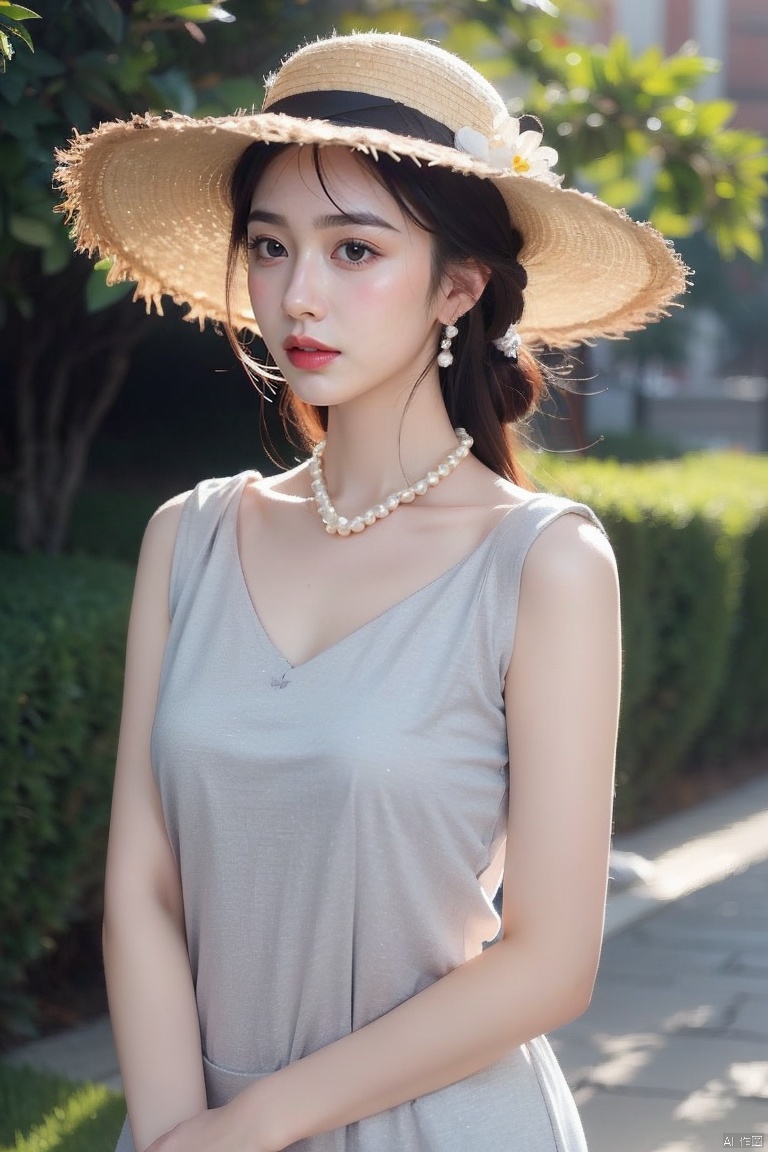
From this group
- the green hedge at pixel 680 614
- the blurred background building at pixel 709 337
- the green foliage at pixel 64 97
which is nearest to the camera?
the green foliage at pixel 64 97

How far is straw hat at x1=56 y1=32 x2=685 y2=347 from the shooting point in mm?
1915

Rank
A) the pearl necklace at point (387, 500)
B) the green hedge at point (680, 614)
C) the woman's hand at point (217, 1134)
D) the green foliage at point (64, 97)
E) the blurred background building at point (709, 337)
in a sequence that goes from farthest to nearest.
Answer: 1. the blurred background building at point (709, 337)
2. the green hedge at point (680, 614)
3. the green foliage at point (64, 97)
4. the pearl necklace at point (387, 500)
5. the woman's hand at point (217, 1134)

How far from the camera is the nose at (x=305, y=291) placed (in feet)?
6.05

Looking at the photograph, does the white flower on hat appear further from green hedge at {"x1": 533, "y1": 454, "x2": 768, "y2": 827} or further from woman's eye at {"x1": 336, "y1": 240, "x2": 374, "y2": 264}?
green hedge at {"x1": 533, "y1": 454, "x2": 768, "y2": 827}

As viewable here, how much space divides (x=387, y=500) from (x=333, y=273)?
1.05 feet

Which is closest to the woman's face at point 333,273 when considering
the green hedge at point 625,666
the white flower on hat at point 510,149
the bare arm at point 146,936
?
the white flower on hat at point 510,149

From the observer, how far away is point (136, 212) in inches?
90.6

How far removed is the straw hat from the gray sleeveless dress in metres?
0.46

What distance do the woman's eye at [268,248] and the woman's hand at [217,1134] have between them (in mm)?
1015

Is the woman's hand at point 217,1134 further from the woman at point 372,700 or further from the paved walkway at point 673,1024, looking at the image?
the paved walkway at point 673,1024

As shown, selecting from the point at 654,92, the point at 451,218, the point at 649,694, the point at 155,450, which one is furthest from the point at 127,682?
the point at 155,450

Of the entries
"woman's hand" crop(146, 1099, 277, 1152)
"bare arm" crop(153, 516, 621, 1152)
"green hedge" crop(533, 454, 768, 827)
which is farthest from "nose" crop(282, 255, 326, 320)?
"green hedge" crop(533, 454, 768, 827)

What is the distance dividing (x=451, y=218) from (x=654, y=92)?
2.51 meters

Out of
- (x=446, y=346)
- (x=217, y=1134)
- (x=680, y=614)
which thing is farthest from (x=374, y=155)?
(x=680, y=614)
